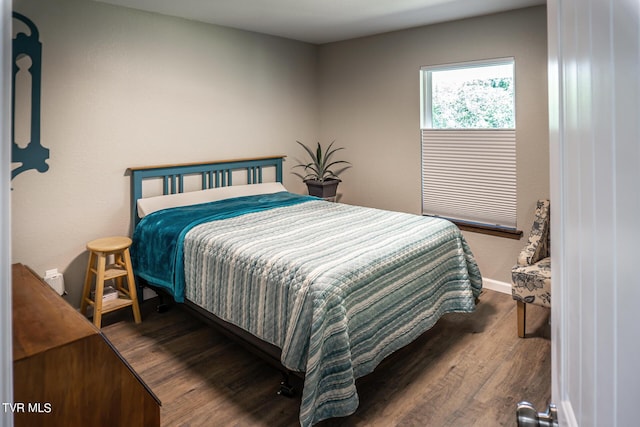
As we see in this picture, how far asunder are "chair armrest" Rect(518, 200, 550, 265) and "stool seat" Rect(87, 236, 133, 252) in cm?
302

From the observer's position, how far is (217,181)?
13.9ft

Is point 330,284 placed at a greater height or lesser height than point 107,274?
greater

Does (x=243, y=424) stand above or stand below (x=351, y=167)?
below

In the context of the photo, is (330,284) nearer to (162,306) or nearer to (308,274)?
(308,274)

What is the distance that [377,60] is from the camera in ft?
14.9

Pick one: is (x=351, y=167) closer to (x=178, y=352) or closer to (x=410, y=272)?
(x=410, y=272)

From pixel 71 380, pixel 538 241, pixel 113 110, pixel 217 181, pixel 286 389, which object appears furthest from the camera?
pixel 217 181

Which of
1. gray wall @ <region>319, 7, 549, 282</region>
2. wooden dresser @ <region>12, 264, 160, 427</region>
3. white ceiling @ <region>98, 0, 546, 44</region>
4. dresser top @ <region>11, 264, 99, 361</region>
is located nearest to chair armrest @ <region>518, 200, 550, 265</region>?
gray wall @ <region>319, 7, 549, 282</region>

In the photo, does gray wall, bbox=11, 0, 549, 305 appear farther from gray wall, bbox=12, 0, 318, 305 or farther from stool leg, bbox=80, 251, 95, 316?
stool leg, bbox=80, 251, 95, 316

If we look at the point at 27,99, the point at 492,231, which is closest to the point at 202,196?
the point at 27,99

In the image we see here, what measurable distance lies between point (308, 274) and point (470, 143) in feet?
8.24

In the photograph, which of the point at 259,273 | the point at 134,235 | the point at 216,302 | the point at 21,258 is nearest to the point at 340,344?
the point at 259,273

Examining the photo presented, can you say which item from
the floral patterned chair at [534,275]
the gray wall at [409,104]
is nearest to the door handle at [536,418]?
the floral patterned chair at [534,275]

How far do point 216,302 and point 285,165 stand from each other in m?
2.53
